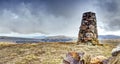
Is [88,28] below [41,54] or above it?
above

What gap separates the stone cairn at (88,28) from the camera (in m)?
67.0

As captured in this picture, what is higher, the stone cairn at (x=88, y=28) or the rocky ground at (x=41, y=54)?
the stone cairn at (x=88, y=28)

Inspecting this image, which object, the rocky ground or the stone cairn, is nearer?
the rocky ground

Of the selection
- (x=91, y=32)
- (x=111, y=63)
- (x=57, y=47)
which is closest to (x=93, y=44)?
(x=91, y=32)

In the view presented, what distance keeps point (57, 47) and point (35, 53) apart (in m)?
7.65

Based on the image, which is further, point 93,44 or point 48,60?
point 93,44

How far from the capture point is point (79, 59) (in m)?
31.6

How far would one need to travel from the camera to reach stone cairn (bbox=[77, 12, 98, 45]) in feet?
220

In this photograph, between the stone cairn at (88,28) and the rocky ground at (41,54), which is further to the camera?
Result: the stone cairn at (88,28)

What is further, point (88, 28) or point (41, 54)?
point (88, 28)

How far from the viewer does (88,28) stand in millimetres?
67188

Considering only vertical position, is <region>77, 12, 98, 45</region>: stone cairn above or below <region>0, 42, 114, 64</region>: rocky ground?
above

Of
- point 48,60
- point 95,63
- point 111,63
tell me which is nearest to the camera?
point 111,63

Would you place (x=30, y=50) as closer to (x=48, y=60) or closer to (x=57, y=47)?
(x=57, y=47)
